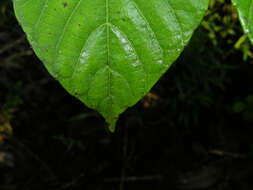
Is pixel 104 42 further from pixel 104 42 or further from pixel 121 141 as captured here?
pixel 121 141

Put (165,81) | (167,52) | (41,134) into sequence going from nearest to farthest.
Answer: (167,52) < (165,81) < (41,134)

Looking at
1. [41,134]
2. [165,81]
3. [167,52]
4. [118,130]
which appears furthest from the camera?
[41,134]

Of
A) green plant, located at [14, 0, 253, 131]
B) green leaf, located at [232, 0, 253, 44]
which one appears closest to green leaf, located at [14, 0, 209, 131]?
green plant, located at [14, 0, 253, 131]

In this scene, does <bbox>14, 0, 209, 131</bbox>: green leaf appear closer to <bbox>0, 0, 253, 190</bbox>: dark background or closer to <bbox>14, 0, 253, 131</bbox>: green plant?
<bbox>14, 0, 253, 131</bbox>: green plant

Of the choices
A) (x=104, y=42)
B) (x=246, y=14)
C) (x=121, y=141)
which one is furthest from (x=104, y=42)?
(x=121, y=141)

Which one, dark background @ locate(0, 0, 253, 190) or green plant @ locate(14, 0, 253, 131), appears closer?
green plant @ locate(14, 0, 253, 131)

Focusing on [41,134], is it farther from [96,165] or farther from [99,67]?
[99,67]

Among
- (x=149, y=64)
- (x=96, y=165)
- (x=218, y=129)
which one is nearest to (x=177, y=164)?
(x=218, y=129)
